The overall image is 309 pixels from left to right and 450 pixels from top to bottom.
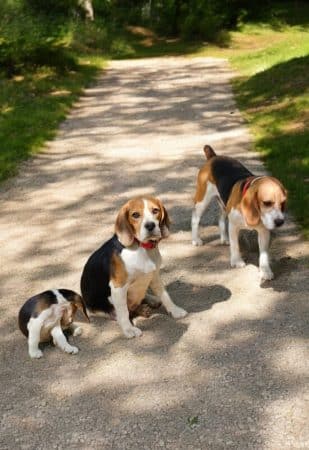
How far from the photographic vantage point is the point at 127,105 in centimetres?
1416

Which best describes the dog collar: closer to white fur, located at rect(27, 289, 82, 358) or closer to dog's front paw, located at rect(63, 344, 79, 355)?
white fur, located at rect(27, 289, 82, 358)

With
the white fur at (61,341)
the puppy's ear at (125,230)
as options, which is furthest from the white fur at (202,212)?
the white fur at (61,341)

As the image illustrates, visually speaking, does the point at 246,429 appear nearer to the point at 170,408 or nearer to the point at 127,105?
the point at 170,408

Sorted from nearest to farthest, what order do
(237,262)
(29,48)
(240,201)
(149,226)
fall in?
(149,226)
(240,201)
(237,262)
(29,48)

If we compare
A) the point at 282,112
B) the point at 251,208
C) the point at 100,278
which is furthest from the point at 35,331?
the point at 282,112

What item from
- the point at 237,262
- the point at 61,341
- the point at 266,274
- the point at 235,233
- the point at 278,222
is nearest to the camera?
the point at 61,341

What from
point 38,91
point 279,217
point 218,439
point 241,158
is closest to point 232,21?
point 38,91

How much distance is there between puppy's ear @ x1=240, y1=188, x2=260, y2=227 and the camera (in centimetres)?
498

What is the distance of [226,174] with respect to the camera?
5.77 m

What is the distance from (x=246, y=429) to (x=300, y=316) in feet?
4.72

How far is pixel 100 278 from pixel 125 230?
21.0 inches

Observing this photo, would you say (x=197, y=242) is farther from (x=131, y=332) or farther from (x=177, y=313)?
(x=131, y=332)

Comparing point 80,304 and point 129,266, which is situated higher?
point 129,266

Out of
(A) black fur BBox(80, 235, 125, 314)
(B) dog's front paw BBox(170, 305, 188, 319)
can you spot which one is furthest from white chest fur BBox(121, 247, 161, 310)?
(B) dog's front paw BBox(170, 305, 188, 319)
